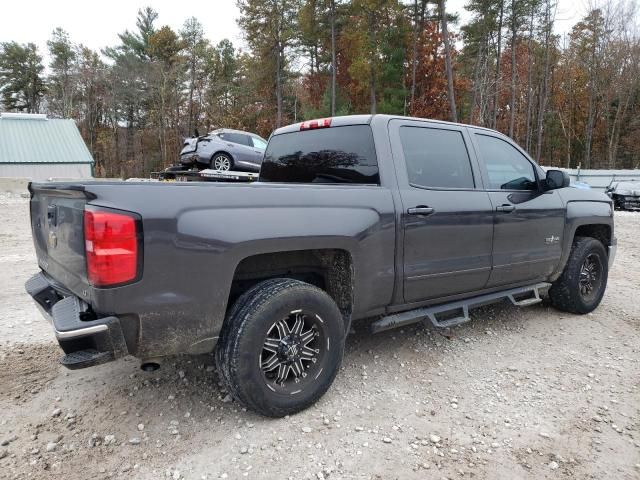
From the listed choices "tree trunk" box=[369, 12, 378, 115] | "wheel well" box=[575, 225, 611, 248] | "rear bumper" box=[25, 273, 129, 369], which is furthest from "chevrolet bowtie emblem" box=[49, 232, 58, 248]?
"tree trunk" box=[369, 12, 378, 115]

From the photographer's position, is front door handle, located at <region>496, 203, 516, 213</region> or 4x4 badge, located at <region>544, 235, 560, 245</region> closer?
front door handle, located at <region>496, 203, 516, 213</region>

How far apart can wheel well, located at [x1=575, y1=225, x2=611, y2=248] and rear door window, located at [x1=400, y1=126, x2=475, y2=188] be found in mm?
2117

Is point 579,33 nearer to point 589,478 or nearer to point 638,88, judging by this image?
point 638,88

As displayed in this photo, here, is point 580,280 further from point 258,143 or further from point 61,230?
point 258,143

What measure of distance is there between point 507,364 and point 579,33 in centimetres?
4524

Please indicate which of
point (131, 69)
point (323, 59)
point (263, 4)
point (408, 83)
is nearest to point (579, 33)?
point (408, 83)

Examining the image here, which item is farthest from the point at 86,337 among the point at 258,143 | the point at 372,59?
the point at 372,59

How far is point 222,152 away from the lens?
1298cm

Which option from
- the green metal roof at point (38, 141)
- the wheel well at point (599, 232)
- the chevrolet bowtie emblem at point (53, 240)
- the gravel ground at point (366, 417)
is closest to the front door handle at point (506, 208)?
the gravel ground at point (366, 417)

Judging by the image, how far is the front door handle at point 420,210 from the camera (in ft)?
10.5

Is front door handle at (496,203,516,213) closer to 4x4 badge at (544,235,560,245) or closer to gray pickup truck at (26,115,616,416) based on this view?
gray pickup truck at (26,115,616,416)

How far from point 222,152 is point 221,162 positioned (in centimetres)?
30

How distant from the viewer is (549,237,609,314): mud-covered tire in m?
4.70

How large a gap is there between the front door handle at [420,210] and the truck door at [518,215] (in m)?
0.82
